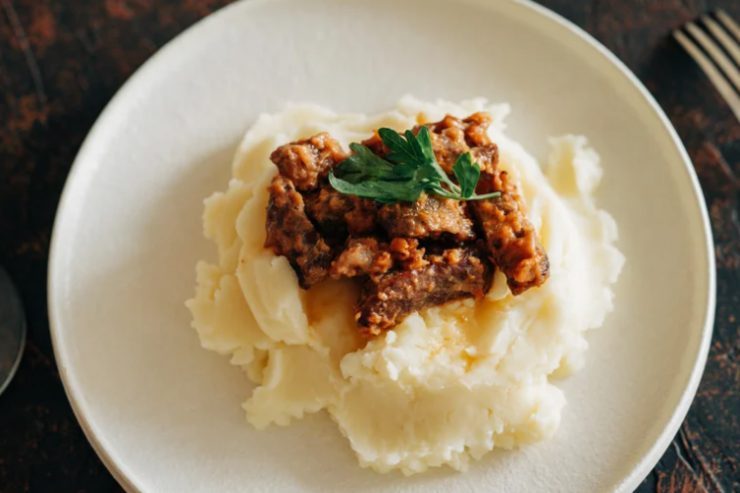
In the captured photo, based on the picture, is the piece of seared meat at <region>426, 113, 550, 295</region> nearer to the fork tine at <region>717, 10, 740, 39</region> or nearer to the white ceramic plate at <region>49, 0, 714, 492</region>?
the white ceramic plate at <region>49, 0, 714, 492</region>

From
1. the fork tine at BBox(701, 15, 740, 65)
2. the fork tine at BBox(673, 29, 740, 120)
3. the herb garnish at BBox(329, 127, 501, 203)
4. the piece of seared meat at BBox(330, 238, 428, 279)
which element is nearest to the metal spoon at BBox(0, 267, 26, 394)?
the piece of seared meat at BBox(330, 238, 428, 279)

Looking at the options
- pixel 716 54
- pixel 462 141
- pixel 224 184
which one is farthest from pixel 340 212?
pixel 716 54

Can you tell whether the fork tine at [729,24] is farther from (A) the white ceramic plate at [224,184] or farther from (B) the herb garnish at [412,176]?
(B) the herb garnish at [412,176]

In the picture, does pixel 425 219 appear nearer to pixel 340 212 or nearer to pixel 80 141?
pixel 340 212

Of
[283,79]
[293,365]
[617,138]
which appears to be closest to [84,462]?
[293,365]

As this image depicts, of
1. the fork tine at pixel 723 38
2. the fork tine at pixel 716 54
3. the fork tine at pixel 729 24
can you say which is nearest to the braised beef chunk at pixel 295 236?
the fork tine at pixel 716 54

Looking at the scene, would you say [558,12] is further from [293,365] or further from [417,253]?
[293,365]
